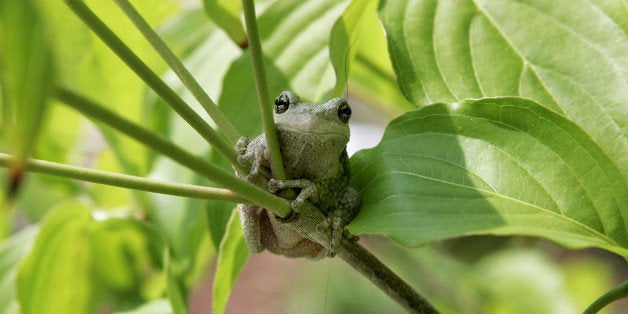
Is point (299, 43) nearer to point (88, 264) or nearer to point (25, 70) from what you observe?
point (88, 264)

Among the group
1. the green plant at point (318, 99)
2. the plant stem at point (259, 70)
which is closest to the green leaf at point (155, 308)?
the green plant at point (318, 99)

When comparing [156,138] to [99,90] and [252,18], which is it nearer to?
[252,18]

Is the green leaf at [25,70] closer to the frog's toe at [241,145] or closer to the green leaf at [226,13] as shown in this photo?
the frog's toe at [241,145]

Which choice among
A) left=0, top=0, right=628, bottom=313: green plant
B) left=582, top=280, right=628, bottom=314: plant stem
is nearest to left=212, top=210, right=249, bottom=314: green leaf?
left=0, top=0, right=628, bottom=313: green plant

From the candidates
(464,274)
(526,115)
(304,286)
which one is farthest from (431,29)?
(304,286)

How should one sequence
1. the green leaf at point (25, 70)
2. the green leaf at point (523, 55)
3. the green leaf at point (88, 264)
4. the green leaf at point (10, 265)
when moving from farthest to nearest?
the green leaf at point (10, 265) < the green leaf at point (88, 264) < the green leaf at point (523, 55) < the green leaf at point (25, 70)

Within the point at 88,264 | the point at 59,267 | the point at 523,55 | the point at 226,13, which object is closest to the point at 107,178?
the point at 226,13

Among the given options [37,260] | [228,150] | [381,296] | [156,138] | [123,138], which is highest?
[156,138]
